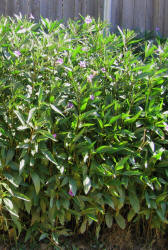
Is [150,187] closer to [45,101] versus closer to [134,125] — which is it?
[134,125]

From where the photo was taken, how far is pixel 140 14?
5324 mm

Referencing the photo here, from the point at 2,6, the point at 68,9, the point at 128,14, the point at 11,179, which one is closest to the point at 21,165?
the point at 11,179

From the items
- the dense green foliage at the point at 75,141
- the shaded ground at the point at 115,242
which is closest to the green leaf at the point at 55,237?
the dense green foliage at the point at 75,141

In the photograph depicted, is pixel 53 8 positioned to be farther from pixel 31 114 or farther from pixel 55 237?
pixel 55 237

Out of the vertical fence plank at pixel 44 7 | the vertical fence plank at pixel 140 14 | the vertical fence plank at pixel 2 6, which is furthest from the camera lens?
the vertical fence plank at pixel 140 14

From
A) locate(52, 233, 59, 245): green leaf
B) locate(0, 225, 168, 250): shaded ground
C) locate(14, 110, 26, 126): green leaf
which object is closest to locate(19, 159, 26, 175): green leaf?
locate(14, 110, 26, 126): green leaf

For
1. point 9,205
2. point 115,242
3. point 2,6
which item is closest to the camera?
point 9,205

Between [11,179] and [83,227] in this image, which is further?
[83,227]

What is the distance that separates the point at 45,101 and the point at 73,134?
0.31 metres

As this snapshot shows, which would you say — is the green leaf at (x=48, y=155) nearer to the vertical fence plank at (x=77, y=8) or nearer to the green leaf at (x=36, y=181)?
the green leaf at (x=36, y=181)

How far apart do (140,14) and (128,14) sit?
20 cm

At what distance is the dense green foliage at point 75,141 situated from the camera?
2357 millimetres

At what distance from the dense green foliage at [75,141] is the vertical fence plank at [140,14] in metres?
2.80

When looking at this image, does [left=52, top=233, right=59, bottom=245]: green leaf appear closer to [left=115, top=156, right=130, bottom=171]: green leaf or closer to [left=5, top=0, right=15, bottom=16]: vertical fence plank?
[left=115, top=156, right=130, bottom=171]: green leaf
